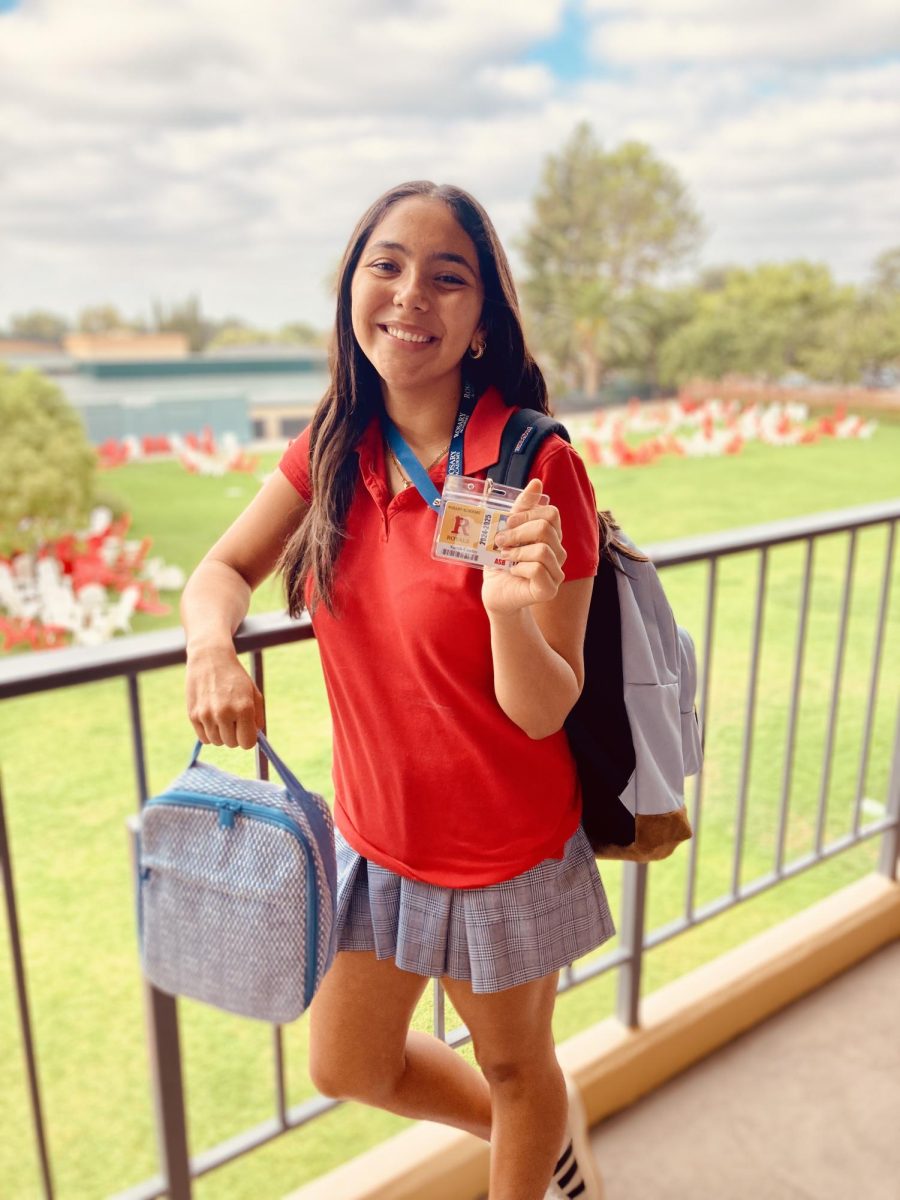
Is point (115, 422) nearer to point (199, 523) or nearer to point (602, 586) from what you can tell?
point (199, 523)

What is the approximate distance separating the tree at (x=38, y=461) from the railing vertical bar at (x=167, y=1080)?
25.5 ft

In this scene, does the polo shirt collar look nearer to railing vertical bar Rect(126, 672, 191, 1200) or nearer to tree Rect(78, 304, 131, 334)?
railing vertical bar Rect(126, 672, 191, 1200)

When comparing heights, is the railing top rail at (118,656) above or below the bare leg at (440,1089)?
above

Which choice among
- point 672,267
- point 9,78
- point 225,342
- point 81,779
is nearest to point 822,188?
point 672,267

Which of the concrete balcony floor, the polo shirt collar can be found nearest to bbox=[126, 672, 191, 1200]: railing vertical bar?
the polo shirt collar

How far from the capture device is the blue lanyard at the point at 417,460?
745 millimetres

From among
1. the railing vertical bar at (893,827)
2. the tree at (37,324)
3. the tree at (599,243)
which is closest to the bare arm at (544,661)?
the railing vertical bar at (893,827)

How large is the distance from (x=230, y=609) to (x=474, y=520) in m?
0.29

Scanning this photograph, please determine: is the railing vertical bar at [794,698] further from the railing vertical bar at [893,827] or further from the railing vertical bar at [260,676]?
the railing vertical bar at [260,676]

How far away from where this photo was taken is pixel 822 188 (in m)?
36.5

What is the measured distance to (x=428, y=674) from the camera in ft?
2.49

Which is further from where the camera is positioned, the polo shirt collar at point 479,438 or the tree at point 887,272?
the tree at point 887,272

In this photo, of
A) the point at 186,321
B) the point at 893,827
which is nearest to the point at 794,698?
the point at 893,827

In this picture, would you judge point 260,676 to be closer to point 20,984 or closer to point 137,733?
point 137,733
